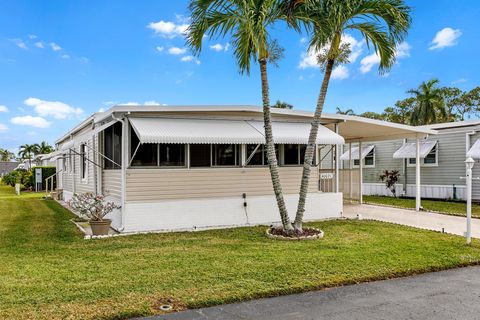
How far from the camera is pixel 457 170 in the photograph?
18703 mm

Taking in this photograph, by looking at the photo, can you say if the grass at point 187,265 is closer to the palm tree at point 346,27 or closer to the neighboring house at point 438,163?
the palm tree at point 346,27

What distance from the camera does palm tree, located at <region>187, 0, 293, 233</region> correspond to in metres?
8.60

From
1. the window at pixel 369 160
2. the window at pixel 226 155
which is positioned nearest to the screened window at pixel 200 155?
the window at pixel 226 155

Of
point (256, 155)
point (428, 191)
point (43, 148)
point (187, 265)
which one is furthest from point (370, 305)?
point (43, 148)

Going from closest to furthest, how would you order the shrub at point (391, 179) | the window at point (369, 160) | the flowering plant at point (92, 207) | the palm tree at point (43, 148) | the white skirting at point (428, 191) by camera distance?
1. the flowering plant at point (92, 207)
2. the white skirting at point (428, 191)
3. the shrub at point (391, 179)
4. the window at point (369, 160)
5. the palm tree at point (43, 148)

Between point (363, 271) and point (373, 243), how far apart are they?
7.88 feet

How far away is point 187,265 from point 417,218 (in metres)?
9.25

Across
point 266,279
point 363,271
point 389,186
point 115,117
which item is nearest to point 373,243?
point 363,271

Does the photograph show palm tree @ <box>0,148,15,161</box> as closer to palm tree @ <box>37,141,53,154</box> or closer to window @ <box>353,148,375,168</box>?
palm tree @ <box>37,141,53,154</box>

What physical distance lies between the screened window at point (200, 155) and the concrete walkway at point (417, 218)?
17.5 feet

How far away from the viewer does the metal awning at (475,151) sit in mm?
16413

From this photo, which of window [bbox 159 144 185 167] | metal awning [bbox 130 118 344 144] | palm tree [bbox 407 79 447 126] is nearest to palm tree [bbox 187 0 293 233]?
metal awning [bbox 130 118 344 144]

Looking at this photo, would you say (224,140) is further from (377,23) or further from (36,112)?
(36,112)

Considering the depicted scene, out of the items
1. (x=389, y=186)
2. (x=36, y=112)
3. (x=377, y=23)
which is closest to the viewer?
(x=377, y=23)
